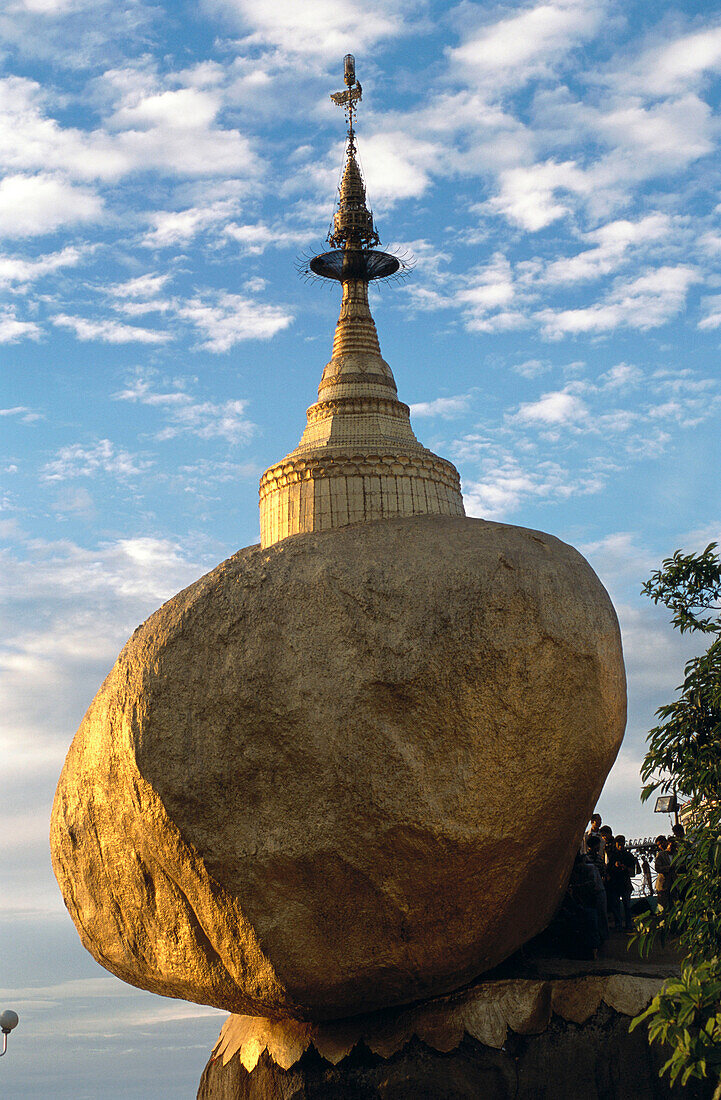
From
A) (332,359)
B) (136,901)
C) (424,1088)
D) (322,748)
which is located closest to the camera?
(322,748)

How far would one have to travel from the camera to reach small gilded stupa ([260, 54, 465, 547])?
32.1 m

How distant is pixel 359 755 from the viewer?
994 centimetres

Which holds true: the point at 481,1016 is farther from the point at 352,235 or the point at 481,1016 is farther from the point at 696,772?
the point at 352,235

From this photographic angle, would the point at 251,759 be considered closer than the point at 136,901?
Yes

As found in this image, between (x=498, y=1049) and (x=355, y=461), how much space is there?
74.3 ft

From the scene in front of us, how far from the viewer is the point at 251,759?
1021cm

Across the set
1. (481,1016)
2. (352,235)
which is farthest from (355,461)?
(481,1016)

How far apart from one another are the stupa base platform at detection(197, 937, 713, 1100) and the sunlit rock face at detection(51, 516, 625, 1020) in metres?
0.43

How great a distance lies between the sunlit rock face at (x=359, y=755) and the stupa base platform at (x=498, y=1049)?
1.40ft

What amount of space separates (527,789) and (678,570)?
2.55 m

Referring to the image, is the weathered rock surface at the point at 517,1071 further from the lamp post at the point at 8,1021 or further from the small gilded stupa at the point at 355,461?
the small gilded stupa at the point at 355,461

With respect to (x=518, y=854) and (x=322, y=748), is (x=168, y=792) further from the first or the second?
(x=518, y=854)

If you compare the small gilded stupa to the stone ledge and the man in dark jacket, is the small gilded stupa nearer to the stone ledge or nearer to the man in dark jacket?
the man in dark jacket

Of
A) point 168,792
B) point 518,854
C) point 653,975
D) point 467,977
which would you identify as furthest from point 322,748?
point 653,975
